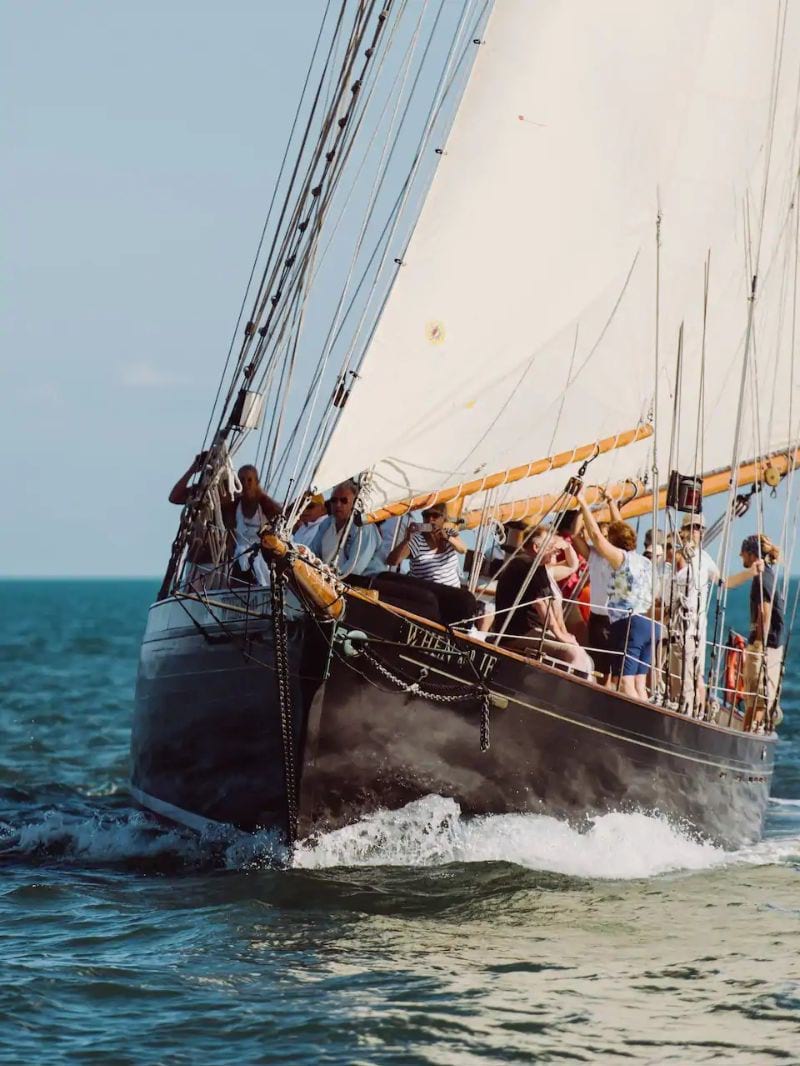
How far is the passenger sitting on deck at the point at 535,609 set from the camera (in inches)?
541

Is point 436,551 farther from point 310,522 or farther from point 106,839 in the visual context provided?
point 106,839

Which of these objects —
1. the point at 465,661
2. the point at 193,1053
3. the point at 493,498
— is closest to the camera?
the point at 193,1053

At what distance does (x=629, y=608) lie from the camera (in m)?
14.6

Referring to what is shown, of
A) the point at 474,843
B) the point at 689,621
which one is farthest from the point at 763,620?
the point at 474,843

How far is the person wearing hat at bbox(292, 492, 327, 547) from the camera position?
15.1 meters

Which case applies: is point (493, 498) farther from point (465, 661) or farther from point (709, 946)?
point (709, 946)

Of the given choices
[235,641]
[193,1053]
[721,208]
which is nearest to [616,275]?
[721,208]

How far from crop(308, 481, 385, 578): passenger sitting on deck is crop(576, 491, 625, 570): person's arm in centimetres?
164

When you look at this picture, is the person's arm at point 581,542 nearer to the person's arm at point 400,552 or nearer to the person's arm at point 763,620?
the person's arm at point 400,552

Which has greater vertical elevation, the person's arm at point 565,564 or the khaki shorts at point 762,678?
the person's arm at point 565,564

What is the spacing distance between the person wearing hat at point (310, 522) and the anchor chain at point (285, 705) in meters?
1.45

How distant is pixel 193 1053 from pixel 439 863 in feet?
15.4

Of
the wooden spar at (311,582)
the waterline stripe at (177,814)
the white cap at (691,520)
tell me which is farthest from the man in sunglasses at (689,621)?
the waterline stripe at (177,814)

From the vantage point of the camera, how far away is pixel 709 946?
1195 cm
